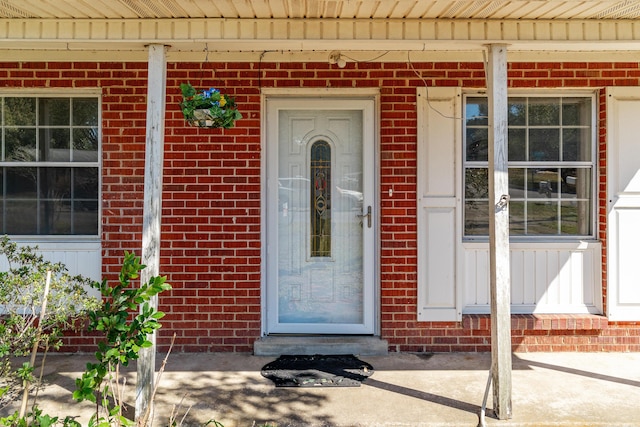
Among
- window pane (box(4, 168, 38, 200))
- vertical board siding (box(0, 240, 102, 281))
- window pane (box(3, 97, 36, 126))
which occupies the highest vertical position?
window pane (box(3, 97, 36, 126))

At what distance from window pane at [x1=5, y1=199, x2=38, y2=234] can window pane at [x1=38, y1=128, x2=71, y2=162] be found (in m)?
0.46

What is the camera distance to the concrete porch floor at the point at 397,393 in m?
4.11

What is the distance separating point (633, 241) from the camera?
18.1ft

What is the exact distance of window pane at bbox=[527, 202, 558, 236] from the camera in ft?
18.8

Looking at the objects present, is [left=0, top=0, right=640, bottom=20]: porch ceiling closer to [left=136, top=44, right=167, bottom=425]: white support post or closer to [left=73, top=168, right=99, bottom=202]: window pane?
[left=136, top=44, right=167, bottom=425]: white support post

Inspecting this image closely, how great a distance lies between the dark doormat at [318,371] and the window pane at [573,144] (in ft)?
9.29

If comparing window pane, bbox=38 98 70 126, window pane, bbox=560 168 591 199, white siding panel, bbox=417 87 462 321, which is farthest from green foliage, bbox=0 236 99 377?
window pane, bbox=560 168 591 199

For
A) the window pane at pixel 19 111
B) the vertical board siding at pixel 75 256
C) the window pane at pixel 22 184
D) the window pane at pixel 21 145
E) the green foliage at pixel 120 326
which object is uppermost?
the window pane at pixel 19 111

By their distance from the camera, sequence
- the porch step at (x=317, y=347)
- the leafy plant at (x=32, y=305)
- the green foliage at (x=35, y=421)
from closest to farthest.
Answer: the green foliage at (x=35, y=421) < the leafy plant at (x=32, y=305) < the porch step at (x=317, y=347)

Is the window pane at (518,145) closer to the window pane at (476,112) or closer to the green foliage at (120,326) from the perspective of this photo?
the window pane at (476,112)

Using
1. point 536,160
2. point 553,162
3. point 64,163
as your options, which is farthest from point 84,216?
point 553,162

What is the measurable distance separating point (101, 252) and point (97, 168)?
2.66 feet

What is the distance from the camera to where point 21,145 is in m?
5.59

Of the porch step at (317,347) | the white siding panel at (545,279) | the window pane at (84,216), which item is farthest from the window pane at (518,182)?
the window pane at (84,216)
